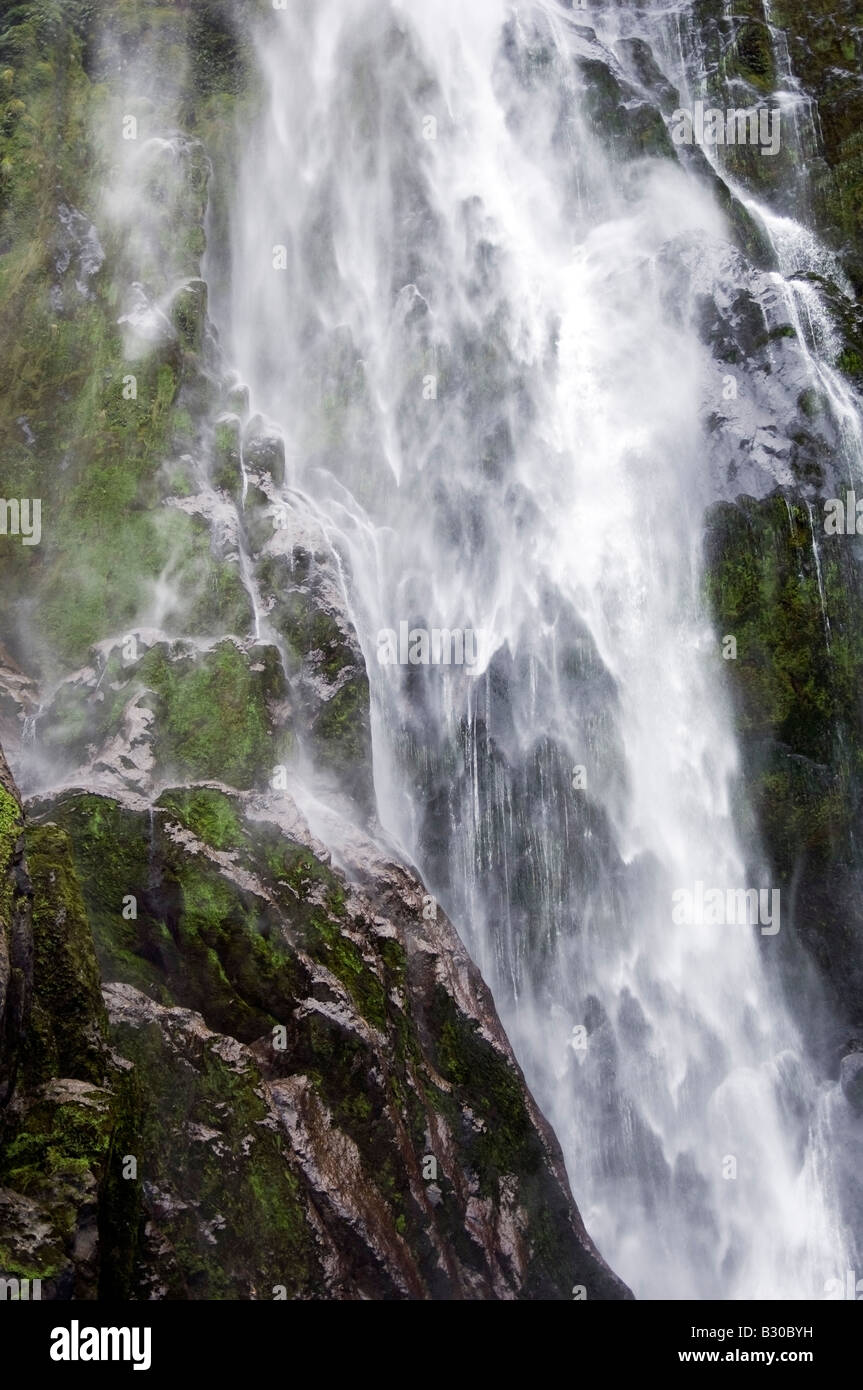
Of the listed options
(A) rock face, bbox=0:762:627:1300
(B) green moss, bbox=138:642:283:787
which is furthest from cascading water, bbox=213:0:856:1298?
(A) rock face, bbox=0:762:627:1300

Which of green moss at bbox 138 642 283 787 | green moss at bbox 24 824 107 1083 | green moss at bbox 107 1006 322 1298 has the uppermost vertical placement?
green moss at bbox 138 642 283 787

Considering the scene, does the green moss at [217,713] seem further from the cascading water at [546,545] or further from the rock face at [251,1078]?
the cascading water at [546,545]

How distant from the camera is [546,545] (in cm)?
1719

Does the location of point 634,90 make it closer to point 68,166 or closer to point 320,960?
point 68,166

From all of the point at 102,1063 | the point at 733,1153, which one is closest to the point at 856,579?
the point at 733,1153

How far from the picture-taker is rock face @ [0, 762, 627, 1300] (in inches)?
300

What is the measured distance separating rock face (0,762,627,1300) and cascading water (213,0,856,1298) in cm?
310

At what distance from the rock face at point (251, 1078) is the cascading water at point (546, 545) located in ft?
10.2

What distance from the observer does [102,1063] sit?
804 centimetres

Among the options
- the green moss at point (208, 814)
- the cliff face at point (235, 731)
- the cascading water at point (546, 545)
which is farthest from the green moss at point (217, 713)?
the cascading water at point (546, 545)

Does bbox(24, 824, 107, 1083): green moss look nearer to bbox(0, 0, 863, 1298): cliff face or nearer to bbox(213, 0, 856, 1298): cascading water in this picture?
bbox(0, 0, 863, 1298): cliff face

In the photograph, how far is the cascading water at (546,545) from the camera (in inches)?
583
